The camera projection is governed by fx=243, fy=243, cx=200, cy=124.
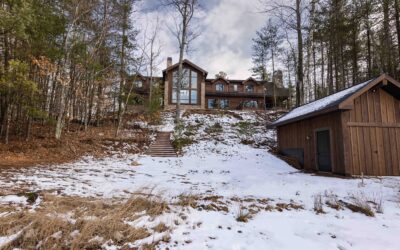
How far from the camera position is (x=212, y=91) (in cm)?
3362

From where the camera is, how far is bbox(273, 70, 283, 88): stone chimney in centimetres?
3084

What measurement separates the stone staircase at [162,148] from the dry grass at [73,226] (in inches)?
421

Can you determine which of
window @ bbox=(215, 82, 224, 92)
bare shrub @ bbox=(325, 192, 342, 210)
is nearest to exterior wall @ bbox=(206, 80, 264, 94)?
window @ bbox=(215, 82, 224, 92)

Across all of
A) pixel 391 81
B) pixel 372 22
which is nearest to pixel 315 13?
pixel 372 22

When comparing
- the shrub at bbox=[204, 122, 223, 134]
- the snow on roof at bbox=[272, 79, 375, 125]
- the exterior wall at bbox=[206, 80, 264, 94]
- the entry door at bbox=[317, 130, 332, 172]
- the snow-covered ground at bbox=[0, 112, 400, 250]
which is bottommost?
the snow-covered ground at bbox=[0, 112, 400, 250]

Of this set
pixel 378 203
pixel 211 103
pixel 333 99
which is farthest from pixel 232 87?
pixel 378 203

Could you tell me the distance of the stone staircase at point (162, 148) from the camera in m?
15.3

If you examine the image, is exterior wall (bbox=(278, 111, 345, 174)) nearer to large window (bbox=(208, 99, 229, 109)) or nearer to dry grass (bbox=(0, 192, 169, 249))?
dry grass (bbox=(0, 192, 169, 249))

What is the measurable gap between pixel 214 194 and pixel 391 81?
28.2 ft

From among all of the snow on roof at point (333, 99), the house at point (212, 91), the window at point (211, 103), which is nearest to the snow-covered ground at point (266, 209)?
the snow on roof at point (333, 99)

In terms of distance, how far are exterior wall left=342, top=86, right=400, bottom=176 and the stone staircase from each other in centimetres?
946

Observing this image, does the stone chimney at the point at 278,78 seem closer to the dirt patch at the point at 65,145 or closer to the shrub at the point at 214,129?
the shrub at the point at 214,129

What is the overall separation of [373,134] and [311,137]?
2.41m

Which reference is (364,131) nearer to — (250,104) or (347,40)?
(347,40)
